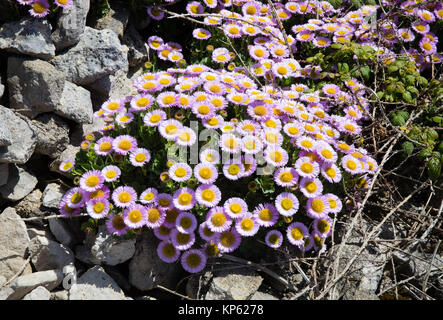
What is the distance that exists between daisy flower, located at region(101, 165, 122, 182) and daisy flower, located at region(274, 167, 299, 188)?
112 centimetres

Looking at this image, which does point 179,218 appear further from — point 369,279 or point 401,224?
point 401,224

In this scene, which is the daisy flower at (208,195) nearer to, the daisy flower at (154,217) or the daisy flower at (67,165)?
the daisy flower at (154,217)

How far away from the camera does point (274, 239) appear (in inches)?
112

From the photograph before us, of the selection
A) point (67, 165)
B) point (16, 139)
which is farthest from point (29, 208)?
point (16, 139)

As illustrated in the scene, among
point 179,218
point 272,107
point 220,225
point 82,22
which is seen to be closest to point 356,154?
point 272,107

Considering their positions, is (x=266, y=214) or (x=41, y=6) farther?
(x=41, y=6)

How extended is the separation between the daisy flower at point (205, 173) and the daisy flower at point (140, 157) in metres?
0.38

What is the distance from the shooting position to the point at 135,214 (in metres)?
2.82

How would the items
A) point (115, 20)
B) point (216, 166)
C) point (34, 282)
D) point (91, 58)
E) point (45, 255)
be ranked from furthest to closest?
point (115, 20) < point (91, 58) < point (216, 166) < point (45, 255) < point (34, 282)

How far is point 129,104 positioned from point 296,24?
2.28 m

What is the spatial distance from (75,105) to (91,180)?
0.76 meters

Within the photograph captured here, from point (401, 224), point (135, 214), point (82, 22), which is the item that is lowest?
point (401, 224)

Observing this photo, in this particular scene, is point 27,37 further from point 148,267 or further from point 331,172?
point 331,172

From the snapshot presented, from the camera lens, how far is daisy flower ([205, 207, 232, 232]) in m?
2.76
